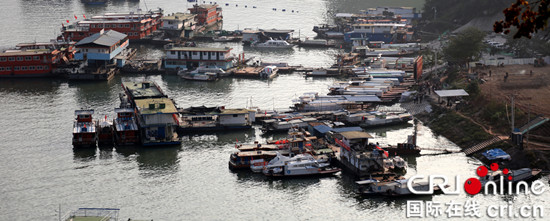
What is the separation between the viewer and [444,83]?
42188 millimetres

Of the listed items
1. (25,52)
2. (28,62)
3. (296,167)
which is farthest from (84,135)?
(25,52)

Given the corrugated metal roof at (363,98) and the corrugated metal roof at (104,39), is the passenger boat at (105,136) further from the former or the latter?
the corrugated metal roof at (104,39)

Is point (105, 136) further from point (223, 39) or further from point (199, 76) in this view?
point (223, 39)

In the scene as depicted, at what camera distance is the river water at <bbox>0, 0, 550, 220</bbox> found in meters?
25.8

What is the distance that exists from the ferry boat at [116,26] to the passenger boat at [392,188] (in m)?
38.7

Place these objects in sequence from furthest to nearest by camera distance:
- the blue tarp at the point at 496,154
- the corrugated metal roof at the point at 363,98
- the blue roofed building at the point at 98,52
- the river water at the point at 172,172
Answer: the blue roofed building at the point at 98,52 < the corrugated metal roof at the point at 363,98 < the blue tarp at the point at 496,154 < the river water at the point at 172,172

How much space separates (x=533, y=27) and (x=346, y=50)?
52356 mm

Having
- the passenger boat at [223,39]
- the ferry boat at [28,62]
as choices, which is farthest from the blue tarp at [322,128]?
the passenger boat at [223,39]

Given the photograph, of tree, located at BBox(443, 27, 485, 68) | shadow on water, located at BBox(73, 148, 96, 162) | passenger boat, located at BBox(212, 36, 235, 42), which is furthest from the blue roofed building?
tree, located at BBox(443, 27, 485, 68)

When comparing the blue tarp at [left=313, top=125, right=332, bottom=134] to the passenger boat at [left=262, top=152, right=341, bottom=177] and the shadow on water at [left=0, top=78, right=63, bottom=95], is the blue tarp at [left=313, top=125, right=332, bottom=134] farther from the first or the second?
the shadow on water at [left=0, top=78, right=63, bottom=95]

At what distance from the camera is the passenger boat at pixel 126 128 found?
33.7 metres

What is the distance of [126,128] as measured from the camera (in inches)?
1340

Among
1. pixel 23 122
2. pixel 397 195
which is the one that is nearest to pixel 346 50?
pixel 23 122

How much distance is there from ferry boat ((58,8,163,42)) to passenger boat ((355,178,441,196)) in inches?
1525
